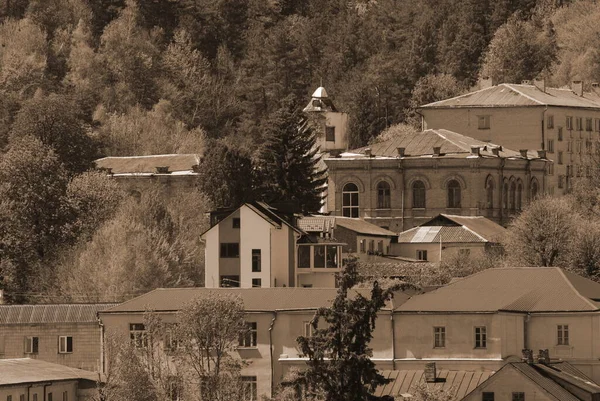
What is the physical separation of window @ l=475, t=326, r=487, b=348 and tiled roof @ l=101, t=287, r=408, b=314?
3667 millimetres

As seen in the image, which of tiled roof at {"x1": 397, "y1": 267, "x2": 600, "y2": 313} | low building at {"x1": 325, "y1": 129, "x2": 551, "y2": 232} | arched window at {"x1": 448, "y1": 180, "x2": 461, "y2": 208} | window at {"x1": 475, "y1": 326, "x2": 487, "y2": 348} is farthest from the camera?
arched window at {"x1": 448, "y1": 180, "x2": 461, "y2": 208}

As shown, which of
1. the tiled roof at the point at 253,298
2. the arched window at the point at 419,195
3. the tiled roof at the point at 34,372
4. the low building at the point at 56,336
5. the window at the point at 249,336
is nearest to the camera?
the tiled roof at the point at 34,372

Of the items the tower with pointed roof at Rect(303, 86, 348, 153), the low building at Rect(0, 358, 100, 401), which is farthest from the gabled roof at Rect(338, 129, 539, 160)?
the low building at Rect(0, 358, 100, 401)

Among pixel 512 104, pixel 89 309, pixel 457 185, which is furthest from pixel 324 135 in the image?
pixel 89 309

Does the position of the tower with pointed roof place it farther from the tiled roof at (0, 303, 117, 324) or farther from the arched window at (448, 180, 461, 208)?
the tiled roof at (0, 303, 117, 324)

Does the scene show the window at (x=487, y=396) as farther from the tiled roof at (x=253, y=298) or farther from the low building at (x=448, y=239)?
the low building at (x=448, y=239)

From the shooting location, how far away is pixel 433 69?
193m

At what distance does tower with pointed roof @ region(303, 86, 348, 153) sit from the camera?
549 ft

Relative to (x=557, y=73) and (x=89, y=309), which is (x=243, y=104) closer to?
(x=557, y=73)

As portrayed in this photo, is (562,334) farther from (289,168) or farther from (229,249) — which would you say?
(289,168)

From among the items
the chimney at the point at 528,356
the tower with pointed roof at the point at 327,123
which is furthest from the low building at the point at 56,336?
the tower with pointed roof at the point at 327,123

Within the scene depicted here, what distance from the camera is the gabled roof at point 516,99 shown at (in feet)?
511

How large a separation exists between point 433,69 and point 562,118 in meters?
36.9

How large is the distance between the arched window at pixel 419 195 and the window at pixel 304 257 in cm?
1611
